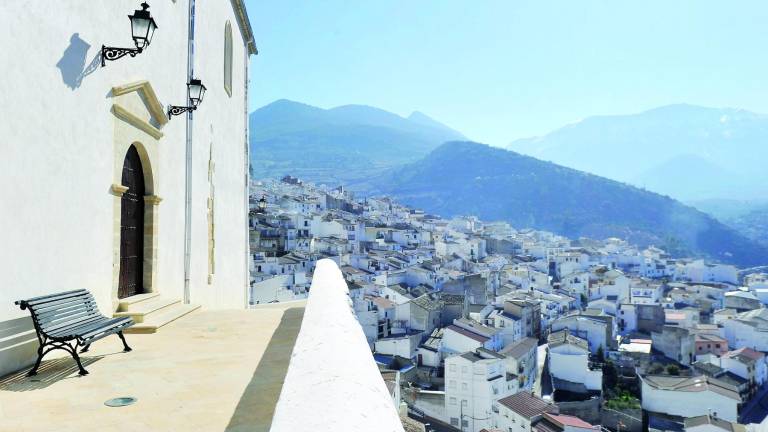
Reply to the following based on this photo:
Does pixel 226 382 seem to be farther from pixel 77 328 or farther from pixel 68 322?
pixel 68 322

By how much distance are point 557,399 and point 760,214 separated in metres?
185

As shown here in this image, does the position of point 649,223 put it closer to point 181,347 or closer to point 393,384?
point 393,384

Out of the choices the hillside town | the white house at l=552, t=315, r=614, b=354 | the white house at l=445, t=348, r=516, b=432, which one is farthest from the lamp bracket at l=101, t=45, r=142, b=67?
the white house at l=552, t=315, r=614, b=354

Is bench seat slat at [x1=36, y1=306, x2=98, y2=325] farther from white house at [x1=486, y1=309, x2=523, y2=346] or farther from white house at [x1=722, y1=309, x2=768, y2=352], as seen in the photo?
white house at [x1=722, y1=309, x2=768, y2=352]

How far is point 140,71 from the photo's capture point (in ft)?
23.7

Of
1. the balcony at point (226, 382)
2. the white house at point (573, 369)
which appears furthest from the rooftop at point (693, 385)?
the balcony at point (226, 382)

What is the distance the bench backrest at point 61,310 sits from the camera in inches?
175

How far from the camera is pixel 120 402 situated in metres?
3.75

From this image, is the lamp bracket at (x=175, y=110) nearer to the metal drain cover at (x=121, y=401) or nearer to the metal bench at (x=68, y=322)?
the metal bench at (x=68, y=322)

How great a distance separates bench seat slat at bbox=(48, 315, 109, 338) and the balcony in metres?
0.32

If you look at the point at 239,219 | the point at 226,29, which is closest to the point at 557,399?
the point at 239,219

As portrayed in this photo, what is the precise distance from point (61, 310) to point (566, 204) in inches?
6404

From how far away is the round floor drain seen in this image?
12.2 feet

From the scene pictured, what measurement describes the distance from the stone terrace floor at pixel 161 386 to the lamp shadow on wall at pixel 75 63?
2.62 m
